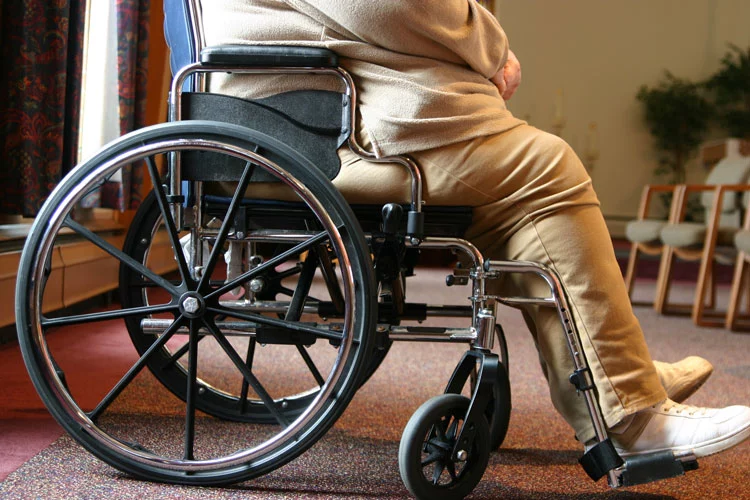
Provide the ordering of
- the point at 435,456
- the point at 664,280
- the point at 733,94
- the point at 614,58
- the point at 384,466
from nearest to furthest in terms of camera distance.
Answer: the point at 435,456 → the point at 384,466 → the point at 664,280 → the point at 733,94 → the point at 614,58

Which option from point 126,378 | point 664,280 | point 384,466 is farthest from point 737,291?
point 126,378

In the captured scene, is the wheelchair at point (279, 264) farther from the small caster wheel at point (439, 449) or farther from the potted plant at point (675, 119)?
the potted plant at point (675, 119)

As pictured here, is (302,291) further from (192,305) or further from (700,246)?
(700,246)

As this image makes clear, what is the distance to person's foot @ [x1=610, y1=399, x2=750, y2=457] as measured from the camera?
102 centimetres

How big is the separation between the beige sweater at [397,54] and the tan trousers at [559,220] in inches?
1.2

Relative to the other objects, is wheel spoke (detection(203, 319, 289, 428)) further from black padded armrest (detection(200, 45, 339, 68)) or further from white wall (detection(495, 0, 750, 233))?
white wall (detection(495, 0, 750, 233))

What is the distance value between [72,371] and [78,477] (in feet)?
2.64

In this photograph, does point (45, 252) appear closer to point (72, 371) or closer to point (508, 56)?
point (508, 56)

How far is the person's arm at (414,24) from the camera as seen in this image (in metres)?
1.02

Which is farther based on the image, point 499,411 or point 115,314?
point 499,411

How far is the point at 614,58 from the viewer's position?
7781 mm

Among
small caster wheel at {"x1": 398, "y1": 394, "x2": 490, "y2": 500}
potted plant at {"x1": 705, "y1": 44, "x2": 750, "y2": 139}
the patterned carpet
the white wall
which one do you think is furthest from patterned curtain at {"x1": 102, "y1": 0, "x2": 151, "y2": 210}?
potted plant at {"x1": 705, "y1": 44, "x2": 750, "y2": 139}

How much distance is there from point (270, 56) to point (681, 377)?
76cm

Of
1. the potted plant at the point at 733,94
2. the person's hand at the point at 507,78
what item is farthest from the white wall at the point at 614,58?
the person's hand at the point at 507,78
